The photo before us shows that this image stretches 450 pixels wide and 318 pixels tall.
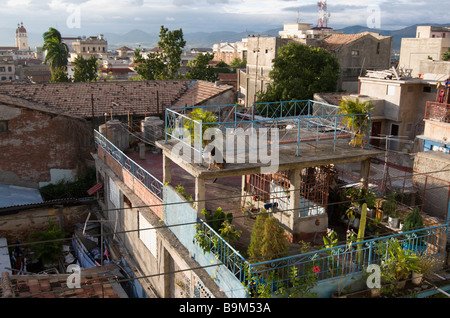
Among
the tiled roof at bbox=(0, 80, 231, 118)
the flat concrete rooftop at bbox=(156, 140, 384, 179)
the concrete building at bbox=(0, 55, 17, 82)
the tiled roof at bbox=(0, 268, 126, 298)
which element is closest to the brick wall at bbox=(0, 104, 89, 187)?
the tiled roof at bbox=(0, 80, 231, 118)

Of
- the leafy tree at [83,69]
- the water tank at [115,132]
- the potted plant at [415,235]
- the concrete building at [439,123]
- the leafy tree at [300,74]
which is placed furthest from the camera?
the leafy tree at [83,69]

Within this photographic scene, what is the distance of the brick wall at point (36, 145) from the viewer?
22594 mm

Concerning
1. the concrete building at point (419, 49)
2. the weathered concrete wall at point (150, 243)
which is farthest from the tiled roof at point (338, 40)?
the weathered concrete wall at point (150, 243)

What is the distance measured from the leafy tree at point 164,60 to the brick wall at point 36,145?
1907 cm

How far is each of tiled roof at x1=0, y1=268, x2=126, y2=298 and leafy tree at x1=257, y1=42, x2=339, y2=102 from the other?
2343cm

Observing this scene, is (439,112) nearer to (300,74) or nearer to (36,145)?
(300,74)

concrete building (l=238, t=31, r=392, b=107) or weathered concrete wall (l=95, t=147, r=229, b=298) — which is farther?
concrete building (l=238, t=31, r=392, b=107)

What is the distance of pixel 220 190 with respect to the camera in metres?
16.8

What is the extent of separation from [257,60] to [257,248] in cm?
4307

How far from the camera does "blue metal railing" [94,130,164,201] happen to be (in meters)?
15.2

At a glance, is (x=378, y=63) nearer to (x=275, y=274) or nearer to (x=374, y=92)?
(x=374, y=92)

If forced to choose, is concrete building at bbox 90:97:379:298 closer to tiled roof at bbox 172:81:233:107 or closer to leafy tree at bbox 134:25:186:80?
tiled roof at bbox 172:81:233:107

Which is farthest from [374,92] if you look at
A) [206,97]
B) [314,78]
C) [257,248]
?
[257,248]

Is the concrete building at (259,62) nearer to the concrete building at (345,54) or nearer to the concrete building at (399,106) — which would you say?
the concrete building at (345,54)
